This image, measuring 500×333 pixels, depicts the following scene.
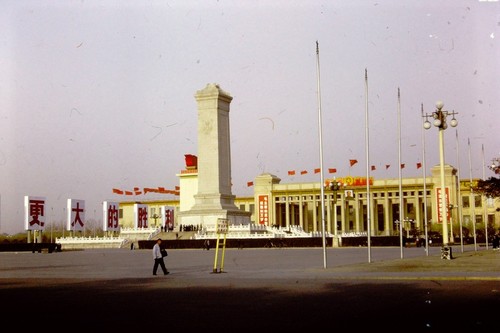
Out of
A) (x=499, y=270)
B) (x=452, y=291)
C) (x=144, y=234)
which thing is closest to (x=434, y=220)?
(x=144, y=234)

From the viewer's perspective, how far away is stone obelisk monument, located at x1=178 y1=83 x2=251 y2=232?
260 feet

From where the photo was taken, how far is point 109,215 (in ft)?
286

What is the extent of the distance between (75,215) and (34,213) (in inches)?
212

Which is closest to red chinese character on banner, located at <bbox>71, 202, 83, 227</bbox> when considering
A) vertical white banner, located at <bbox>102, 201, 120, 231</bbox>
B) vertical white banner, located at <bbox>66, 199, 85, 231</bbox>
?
vertical white banner, located at <bbox>66, 199, 85, 231</bbox>

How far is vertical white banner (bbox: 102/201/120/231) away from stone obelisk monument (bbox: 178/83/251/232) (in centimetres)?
1222

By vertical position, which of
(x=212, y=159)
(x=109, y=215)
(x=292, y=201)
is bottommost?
(x=109, y=215)

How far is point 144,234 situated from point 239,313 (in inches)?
2978

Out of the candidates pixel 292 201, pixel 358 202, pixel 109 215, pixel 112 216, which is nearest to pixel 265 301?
pixel 109 215

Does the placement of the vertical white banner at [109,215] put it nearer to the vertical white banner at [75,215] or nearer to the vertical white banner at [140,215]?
the vertical white banner at [140,215]

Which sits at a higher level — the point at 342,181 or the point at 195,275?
the point at 342,181

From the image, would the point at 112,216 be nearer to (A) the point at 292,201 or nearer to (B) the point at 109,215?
(B) the point at 109,215

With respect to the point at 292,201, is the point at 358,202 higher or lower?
lower

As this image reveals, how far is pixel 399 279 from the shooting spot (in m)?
23.1

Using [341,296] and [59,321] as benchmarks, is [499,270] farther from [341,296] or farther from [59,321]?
[59,321]
